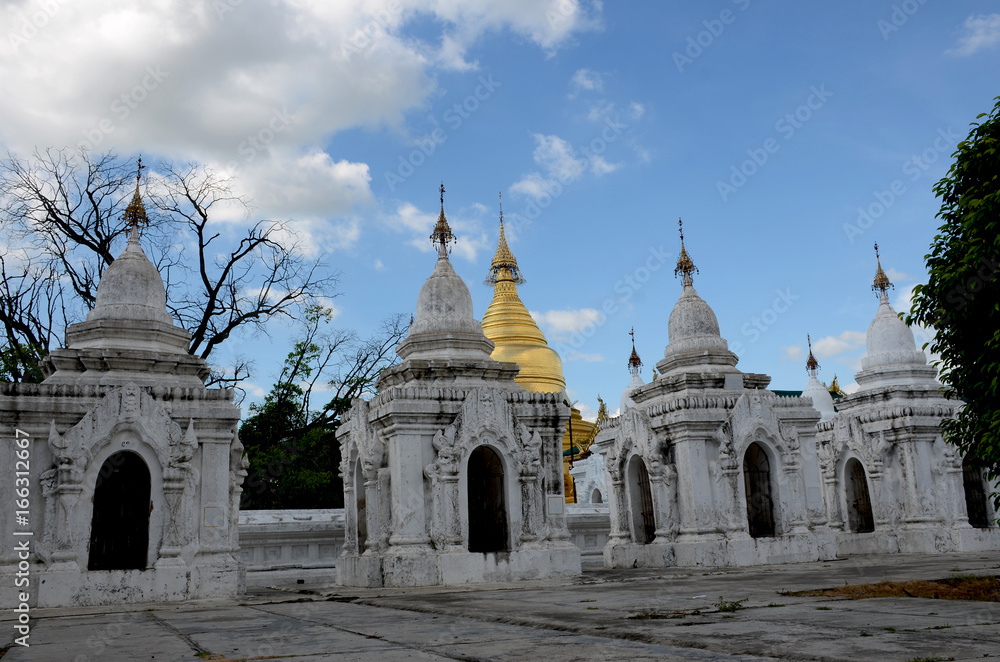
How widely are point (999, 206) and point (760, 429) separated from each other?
36.6ft

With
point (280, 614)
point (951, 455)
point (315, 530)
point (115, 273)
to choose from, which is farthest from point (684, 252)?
point (280, 614)

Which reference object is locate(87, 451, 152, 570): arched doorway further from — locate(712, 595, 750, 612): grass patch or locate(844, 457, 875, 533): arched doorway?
locate(844, 457, 875, 533): arched doorway

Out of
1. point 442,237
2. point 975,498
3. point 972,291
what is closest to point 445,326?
point 442,237

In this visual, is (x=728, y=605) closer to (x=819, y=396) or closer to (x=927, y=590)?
(x=927, y=590)

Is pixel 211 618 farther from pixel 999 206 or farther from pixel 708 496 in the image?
pixel 708 496

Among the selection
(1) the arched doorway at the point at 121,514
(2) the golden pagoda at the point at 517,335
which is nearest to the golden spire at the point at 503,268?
(2) the golden pagoda at the point at 517,335

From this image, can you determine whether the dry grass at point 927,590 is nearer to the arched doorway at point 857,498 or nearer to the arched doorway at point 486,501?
the arched doorway at point 486,501

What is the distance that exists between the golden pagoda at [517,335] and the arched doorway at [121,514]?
2463 cm

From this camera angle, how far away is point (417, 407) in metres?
17.5

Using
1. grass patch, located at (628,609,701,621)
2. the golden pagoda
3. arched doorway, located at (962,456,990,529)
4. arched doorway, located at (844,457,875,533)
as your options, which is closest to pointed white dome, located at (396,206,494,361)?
grass patch, located at (628,609,701,621)

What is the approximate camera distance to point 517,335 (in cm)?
4166

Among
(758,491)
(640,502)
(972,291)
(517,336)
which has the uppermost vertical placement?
(517,336)

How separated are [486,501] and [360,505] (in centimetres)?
306

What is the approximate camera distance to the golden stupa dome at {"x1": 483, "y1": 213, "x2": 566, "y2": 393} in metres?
41.4
